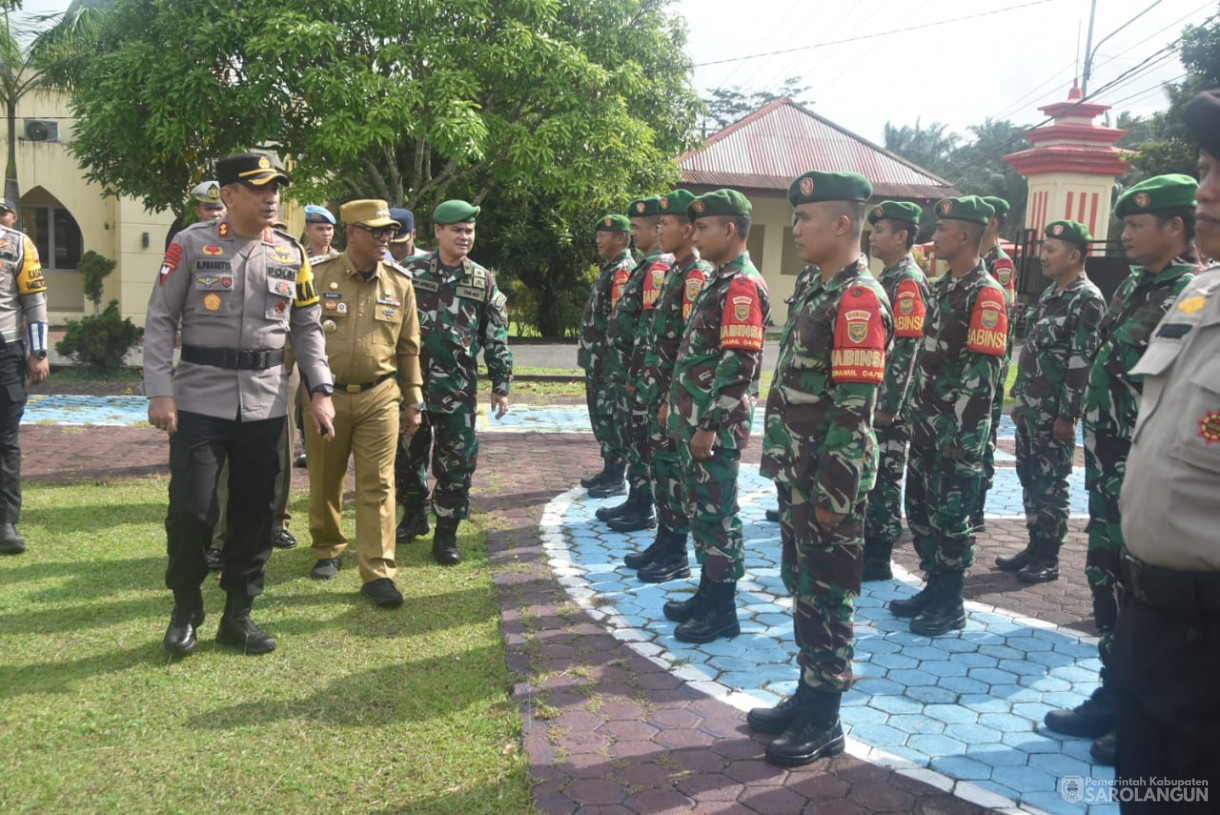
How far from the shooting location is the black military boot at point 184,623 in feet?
13.7

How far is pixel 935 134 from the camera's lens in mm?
66500

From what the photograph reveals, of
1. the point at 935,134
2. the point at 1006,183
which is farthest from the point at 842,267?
the point at 935,134

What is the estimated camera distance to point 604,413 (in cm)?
753

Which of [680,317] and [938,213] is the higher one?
[938,213]

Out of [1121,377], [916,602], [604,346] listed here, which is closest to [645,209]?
[604,346]

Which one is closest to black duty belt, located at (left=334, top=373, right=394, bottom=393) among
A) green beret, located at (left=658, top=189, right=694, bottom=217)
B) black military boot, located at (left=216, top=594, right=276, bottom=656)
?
black military boot, located at (left=216, top=594, right=276, bottom=656)

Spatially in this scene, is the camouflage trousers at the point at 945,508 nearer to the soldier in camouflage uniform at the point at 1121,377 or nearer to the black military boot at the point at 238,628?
the soldier in camouflage uniform at the point at 1121,377

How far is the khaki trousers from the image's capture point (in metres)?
5.03

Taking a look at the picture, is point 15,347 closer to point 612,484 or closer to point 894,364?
point 612,484

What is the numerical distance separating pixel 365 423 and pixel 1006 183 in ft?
177

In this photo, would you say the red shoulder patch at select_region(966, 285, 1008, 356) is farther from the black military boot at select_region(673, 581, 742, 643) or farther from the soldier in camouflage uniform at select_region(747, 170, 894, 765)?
the black military boot at select_region(673, 581, 742, 643)

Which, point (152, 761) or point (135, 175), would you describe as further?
point (135, 175)

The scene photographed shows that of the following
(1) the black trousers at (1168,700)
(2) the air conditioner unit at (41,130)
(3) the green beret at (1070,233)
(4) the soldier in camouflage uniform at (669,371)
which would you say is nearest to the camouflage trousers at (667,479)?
(4) the soldier in camouflage uniform at (669,371)

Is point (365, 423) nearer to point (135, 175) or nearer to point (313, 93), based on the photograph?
point (313, 93)
